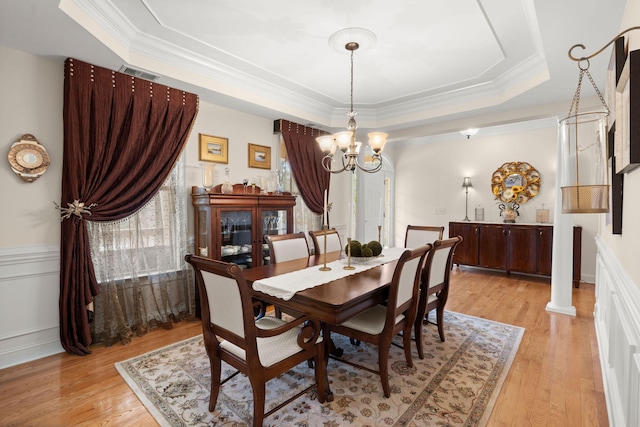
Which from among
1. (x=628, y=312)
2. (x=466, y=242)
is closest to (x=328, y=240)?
(x=628, y=312)

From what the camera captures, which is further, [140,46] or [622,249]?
[140,46]

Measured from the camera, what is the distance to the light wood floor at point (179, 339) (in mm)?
1863

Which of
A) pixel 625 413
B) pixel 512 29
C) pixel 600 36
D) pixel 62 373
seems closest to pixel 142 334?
pixel 62 373

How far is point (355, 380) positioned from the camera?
223cm

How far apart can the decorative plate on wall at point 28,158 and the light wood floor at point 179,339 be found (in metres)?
1.51

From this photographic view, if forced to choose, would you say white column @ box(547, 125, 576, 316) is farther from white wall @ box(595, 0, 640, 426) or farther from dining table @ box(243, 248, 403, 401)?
dining table @ box(243, 248, 403, 401)

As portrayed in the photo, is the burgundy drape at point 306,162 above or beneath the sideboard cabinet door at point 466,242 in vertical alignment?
above

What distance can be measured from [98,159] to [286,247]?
1.84 meters

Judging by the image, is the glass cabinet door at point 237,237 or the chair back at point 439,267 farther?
the glass cabinet door at point 237,237

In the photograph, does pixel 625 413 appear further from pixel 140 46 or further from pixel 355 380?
pixel 140 46

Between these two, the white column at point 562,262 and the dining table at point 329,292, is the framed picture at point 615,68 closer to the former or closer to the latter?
the dining table at point 329,292

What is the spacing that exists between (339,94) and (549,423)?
12.3ft

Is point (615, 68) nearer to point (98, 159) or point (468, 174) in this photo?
point (98, 159)

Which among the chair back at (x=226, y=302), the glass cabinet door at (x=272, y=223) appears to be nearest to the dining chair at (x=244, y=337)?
the chair back at (x=226, y=302)
